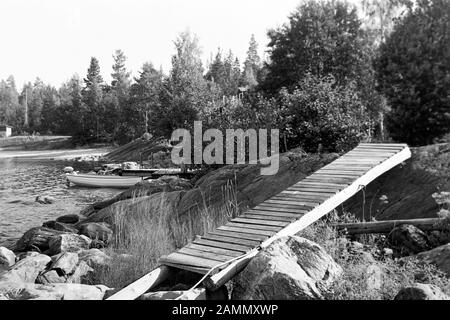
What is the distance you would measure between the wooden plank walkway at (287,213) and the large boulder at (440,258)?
67.5 inches

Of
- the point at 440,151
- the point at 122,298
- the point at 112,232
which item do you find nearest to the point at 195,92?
the point at 112,232

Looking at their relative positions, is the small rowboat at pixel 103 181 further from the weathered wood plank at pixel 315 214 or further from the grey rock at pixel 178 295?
the grey rock at pixel 178 295

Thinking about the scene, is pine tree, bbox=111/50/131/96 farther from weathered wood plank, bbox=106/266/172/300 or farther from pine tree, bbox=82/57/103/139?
weathered wood plank, bbox=106/266/172/300

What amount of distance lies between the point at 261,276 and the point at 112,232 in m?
6.78

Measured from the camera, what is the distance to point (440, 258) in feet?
18.2

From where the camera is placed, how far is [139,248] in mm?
7379

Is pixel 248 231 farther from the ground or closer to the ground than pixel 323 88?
closer to the ground

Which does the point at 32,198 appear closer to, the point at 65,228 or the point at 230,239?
the point at 65,228

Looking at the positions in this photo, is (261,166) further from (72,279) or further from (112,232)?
(72,279)

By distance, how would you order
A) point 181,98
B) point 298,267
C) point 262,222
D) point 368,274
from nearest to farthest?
point 368,274 < point 298,267 < point 262,222 < point 181,98

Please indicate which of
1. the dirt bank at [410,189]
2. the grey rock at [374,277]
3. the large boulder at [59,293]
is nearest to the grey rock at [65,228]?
the large boulder at [59,293]

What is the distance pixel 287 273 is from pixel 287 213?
2053mm

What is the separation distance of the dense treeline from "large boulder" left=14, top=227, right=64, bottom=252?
720cm

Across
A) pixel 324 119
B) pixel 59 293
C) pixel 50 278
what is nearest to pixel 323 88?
pixel 324 119
